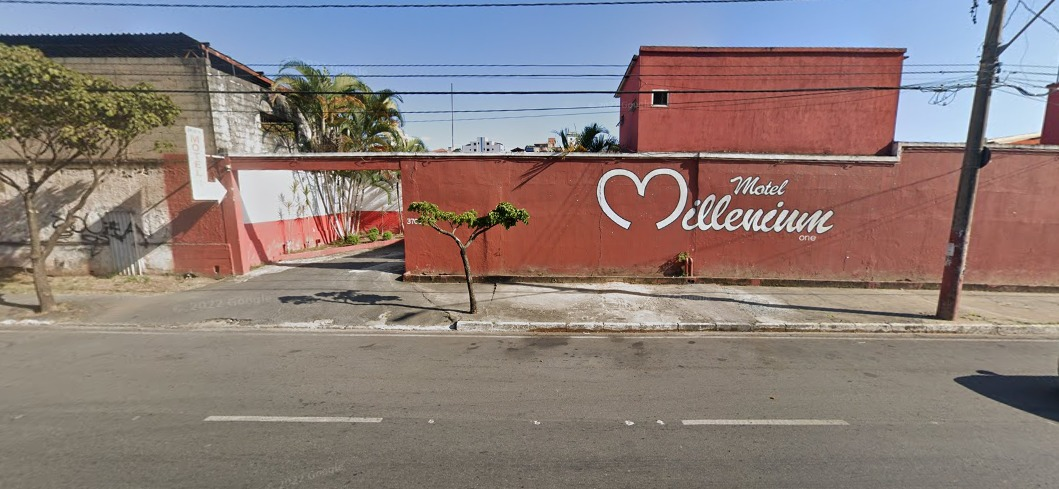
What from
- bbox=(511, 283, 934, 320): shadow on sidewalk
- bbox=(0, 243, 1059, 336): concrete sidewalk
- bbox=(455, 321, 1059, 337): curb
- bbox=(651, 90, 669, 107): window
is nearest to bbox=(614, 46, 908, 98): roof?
bbox=(651, 90, 669, 107): window

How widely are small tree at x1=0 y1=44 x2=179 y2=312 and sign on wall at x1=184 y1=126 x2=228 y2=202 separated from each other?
60cm

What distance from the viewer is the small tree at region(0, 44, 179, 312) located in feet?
23.1

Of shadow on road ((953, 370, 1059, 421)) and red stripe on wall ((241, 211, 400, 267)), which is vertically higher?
red stripe on wall ((241, 211, 400, 267))

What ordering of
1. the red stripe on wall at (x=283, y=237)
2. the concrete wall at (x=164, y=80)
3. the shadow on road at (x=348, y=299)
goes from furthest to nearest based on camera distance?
1. the red stripe on wall at (x=283, y=237)
2. the concrete wall at (x=164, y=80)
3. the shadow on road at (x=348, y=299)

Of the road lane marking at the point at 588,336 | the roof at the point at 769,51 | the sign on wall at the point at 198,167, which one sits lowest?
the road lane marking at the point at 588,336

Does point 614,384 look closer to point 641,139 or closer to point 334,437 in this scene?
point 334,437

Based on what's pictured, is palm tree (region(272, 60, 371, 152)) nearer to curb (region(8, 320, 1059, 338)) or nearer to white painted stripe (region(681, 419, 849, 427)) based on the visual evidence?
curb (region(8, 320, 1059, 338))

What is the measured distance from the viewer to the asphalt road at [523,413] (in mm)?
3268

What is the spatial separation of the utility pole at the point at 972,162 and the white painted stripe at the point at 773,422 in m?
6.00

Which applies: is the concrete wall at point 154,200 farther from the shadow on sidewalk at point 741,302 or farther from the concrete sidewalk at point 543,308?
the shadow on sidewalk at point 741,302

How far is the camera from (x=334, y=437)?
3.76 meters

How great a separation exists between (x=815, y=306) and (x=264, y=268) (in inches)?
567

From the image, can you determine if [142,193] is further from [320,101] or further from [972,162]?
[972,162]

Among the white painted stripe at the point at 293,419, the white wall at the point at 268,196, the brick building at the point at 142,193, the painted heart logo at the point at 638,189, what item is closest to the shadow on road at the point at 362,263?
the white wall at the point at 268,196
